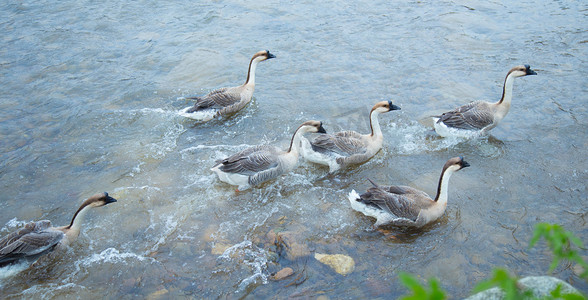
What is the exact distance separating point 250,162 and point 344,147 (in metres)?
1.64

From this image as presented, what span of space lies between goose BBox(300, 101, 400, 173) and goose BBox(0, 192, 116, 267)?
3.42 metres

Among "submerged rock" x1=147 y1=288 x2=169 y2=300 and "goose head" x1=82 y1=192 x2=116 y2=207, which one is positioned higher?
"goose head" x1=82 y1=192 x2=116 y2=207

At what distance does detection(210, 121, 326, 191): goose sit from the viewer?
23.4ft

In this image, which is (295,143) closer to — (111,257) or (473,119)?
(473,119)

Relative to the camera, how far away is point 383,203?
6199 mm

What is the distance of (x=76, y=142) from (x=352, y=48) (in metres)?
6.95

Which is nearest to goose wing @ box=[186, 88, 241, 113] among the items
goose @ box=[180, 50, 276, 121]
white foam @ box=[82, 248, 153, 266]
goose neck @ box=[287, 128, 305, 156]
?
goose @ box=[180, 50, 276, 121]

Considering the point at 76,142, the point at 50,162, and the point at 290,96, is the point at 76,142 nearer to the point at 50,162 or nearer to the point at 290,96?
the point at 50,162

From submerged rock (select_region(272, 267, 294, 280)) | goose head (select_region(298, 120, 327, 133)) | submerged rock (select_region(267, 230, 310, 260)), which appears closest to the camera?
submerged rock (select_region(272, 267, 294, 280))

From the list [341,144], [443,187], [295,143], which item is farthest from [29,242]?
[443,187]

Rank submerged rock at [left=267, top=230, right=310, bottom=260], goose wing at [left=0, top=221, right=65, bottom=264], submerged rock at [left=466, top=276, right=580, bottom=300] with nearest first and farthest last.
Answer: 1. submerged rock at [left=466, top=276, right=580, bottom=300]
2. goose wing at [left=0, top=221, right=65, bottom=264]
3. submerged rock at [left=267, top=230, right=310, bottom=260]

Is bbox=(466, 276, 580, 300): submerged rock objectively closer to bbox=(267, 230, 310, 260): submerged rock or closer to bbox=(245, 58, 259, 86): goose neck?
bbox=(267, 230, 310, 260): submerged rock

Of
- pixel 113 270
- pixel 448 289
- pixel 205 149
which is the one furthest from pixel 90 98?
pixel 448 289

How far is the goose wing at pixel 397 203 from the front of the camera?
606 cm
